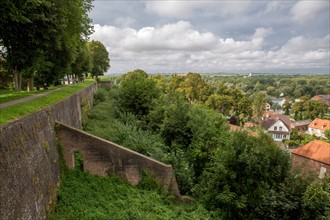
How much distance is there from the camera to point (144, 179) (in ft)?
38.8

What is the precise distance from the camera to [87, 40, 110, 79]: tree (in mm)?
46625

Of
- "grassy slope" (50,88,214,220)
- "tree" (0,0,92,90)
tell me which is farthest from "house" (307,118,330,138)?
"tree" (0,0,92,90)

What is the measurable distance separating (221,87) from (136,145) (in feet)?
133

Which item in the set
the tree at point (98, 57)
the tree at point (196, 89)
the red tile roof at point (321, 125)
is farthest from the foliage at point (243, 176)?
the red tile roof at point (321, 125)

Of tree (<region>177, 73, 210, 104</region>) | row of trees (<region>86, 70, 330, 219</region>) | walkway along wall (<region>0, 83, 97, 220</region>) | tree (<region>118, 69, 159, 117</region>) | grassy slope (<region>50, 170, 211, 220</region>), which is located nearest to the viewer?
walkway along wall (<region>0, 83, 97, 220</region>)

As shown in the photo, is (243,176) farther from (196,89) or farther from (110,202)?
(196,89)

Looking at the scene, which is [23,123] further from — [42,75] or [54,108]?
[42,75]

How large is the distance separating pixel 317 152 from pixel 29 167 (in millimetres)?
28399

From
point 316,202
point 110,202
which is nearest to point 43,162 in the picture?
point 110,202

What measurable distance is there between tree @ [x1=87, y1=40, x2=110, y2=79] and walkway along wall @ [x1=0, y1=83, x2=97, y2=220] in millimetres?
38651

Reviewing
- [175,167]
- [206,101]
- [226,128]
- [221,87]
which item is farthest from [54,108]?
[221,87]

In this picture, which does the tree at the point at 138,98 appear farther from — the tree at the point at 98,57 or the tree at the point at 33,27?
the tree at the point at 98,57

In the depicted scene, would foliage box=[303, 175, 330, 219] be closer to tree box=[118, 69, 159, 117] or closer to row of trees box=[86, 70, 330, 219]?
row of trees box=[86, 70, 330, 219]

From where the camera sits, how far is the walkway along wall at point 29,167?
6.19 meters
